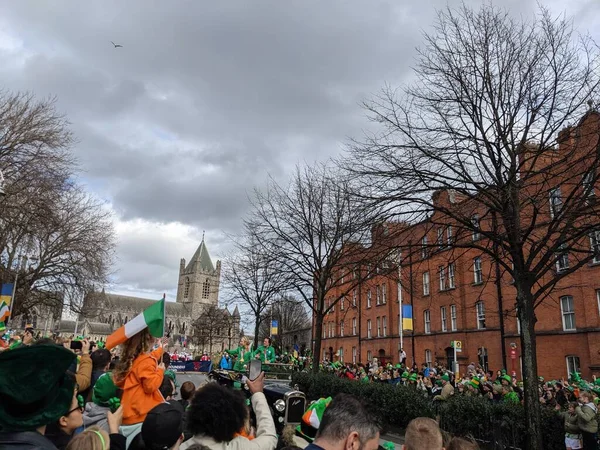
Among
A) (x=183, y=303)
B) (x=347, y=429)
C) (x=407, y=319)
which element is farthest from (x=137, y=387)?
(x=183, y=303)

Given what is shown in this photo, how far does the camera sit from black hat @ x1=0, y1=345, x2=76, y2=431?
223 cm

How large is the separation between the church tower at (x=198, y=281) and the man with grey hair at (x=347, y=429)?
472 ft

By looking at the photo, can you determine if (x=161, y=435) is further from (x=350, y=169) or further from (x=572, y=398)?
(x=572, y=398)

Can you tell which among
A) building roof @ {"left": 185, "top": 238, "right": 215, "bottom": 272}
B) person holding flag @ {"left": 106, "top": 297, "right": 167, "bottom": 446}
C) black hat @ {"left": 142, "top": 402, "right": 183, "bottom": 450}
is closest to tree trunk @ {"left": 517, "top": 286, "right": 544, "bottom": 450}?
person holding flag @ {"left": 106, "top": 297, "right": 167, "bottom": 446}

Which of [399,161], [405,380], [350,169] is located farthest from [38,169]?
[405,380]

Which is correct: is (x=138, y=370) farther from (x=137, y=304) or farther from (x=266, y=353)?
(x=137, y=304)

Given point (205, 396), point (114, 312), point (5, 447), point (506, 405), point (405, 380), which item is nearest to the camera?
point (5, 447)

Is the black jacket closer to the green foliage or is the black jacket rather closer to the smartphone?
the smartphone

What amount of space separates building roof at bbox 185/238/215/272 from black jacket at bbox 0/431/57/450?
148748 mm

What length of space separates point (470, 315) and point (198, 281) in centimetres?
12169

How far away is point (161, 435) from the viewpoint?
3057mm

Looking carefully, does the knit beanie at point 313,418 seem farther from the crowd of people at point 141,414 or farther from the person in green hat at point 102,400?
the person in green hat at point 102,400

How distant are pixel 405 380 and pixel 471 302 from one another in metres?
18.2

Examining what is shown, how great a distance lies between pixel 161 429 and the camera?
3.06 m
